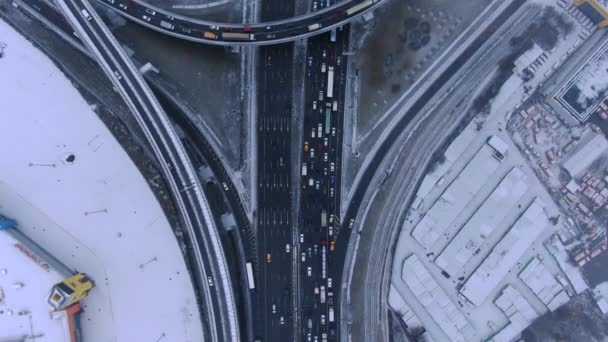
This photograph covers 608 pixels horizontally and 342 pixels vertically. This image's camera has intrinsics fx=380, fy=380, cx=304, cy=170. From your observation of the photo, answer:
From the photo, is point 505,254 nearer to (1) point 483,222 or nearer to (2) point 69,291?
(1) point 483,222

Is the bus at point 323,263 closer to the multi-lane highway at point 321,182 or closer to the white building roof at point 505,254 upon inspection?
the multi-lane highway at point 321,182

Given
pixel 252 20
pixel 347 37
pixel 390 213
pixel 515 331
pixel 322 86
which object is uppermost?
pixel 252 20

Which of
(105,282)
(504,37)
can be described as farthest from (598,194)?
(105,282)

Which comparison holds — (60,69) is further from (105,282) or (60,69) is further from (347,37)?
(347,37)

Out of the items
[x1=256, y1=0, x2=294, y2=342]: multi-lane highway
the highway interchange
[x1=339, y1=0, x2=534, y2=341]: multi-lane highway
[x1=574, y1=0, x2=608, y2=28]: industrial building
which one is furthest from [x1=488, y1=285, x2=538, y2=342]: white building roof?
[x1=574, y1=0, x2=608, y2=28]: industrial building

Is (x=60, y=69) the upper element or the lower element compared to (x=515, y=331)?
upper

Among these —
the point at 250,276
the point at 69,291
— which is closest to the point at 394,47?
the point at 250,276
